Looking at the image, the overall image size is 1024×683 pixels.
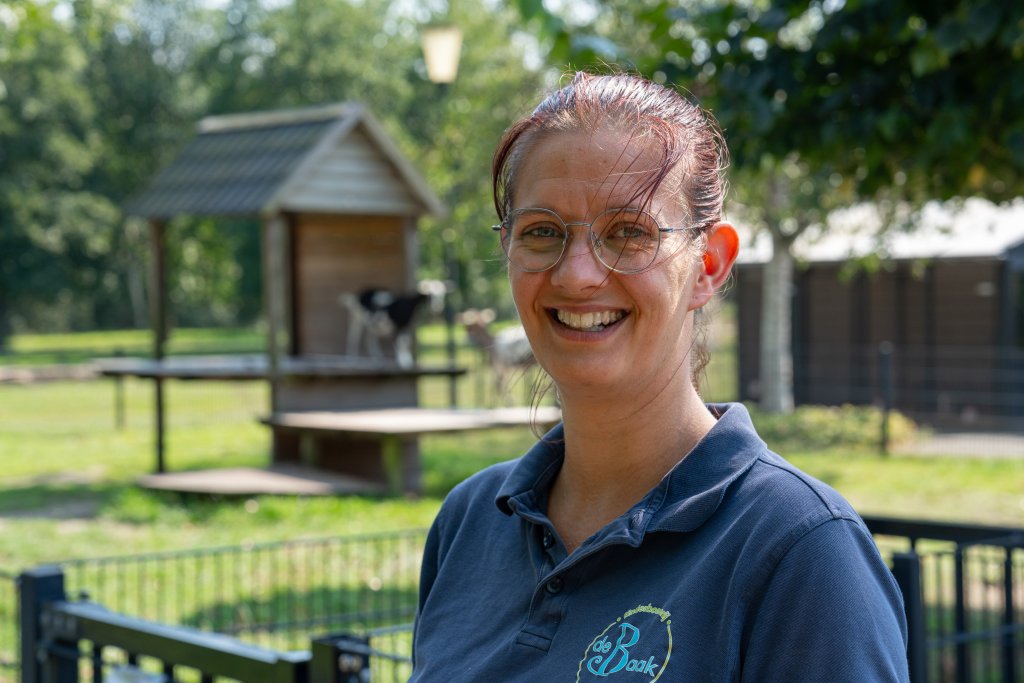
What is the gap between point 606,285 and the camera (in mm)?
1732

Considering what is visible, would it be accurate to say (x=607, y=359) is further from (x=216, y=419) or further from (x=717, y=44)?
(x=216, y=419)

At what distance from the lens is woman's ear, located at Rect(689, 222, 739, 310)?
1812 millimetres

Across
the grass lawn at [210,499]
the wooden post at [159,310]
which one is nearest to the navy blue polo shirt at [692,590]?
the grass lawn at [210,499]

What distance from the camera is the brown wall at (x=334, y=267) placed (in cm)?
1453

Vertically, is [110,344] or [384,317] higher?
[384,317]

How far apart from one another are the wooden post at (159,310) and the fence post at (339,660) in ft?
38.2

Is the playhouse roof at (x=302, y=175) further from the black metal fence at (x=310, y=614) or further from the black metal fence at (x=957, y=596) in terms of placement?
the black metal fence at (x=957, y=596)

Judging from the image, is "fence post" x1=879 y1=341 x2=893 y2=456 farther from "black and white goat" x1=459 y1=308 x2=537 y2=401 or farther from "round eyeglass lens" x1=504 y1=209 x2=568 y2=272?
"round eyeglass lens" x1=504 y1=209 x2=568 y2=272

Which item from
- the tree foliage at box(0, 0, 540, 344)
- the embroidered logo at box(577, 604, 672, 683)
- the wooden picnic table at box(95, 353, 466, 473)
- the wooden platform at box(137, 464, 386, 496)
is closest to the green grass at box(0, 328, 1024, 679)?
the wooden platform at box(137, 464, 386, 496)

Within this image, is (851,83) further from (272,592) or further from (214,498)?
(214,498)

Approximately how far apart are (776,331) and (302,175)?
10.5 metres

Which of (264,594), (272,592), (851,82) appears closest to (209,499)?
(264,594)

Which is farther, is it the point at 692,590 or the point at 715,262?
the point at 715,262

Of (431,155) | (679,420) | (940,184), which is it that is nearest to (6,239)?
(431,155)
